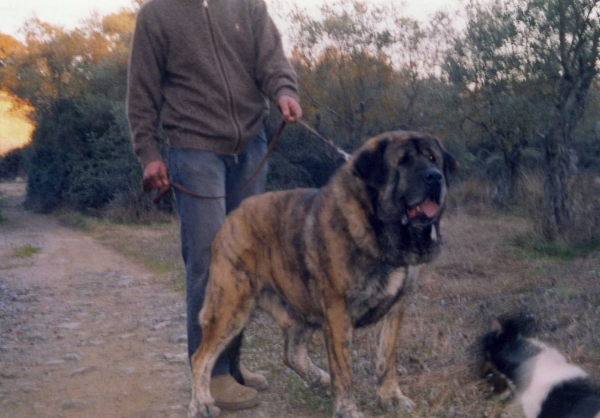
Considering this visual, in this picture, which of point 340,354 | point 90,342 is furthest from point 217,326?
point 90,342

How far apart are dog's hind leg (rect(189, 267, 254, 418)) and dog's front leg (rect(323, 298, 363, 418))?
1.81 ft

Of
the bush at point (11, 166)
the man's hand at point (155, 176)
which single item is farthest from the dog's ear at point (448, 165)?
the bush at point (11, 166)

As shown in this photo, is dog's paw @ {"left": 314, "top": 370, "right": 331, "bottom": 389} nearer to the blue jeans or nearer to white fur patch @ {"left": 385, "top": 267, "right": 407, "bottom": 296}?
the blue jeans

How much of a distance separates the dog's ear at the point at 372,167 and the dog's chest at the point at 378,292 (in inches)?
18.1

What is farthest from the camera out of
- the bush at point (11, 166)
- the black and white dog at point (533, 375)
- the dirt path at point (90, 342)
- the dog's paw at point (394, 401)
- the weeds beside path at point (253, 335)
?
the bush at point (11, 166)

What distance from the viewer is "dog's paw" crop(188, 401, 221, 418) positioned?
361 centimetres

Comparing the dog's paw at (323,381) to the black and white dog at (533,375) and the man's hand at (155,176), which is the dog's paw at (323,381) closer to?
the black and white dog at (533,375)

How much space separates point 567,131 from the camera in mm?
8711

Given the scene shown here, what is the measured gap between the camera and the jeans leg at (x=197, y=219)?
3.79 meters

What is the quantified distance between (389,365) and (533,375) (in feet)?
2.53

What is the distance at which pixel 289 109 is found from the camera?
3820 mm

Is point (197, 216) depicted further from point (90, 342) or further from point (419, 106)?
point (419, 106)

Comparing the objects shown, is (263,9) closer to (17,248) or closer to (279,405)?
(279,405)

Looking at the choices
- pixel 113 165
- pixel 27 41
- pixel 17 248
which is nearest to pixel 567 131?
pixel 17 248
